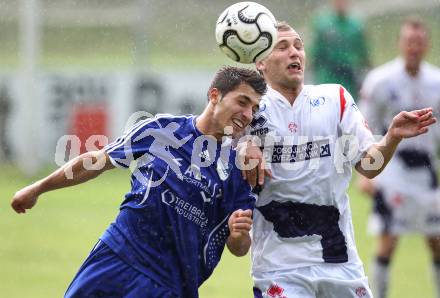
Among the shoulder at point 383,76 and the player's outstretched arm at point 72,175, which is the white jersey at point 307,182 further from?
the shoulder at point 383,76

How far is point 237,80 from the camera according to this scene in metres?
4.94

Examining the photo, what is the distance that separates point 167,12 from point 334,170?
1471cm

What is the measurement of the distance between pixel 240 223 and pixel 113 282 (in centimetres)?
65

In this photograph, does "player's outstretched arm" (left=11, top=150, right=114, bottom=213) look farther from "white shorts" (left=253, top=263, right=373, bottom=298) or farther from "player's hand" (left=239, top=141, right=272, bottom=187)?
"white shorts" (left=253, top=263, right=373, bottom=298)

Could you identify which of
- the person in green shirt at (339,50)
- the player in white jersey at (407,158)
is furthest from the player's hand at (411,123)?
the person in green shirt at (339,50)

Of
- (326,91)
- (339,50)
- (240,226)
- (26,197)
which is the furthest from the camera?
(339,50)

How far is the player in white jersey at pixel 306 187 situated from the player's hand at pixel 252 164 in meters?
0.22

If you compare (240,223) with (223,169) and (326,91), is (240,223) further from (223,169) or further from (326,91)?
(326,91)

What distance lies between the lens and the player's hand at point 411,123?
193 inches

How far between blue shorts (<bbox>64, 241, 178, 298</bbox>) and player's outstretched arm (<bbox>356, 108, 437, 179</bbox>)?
3.85ft

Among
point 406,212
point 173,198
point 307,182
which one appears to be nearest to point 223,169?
point 173,198

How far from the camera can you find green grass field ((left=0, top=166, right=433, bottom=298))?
8570mm

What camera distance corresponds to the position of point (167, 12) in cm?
1966

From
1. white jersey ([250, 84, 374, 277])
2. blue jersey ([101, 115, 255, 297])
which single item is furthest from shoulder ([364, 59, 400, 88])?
blue jersey ([101, 115, 255, 297])
